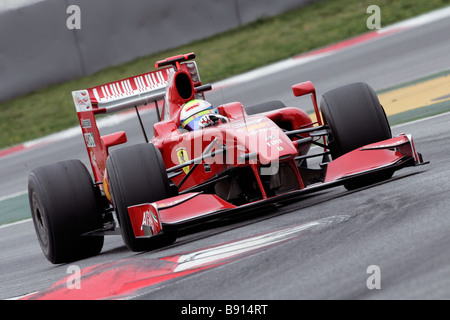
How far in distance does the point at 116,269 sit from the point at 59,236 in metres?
1.65

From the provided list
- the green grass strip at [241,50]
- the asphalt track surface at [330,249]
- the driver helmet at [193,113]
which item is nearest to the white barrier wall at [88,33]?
the green grass strip at [241,50]

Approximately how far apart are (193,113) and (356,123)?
1.48 metres

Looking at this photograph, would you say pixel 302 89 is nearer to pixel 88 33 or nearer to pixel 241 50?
pixel 241 50

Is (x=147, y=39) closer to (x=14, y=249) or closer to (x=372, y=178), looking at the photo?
(x=14, y=249)

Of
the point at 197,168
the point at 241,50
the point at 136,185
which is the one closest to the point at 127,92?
the point at 197,168

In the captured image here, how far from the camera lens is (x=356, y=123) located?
6.68m

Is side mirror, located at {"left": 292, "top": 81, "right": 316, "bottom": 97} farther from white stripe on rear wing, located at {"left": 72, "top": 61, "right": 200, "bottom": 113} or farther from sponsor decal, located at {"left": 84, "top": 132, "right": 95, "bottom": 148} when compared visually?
sponsor decal, located at {"left": 84, "top": 132, "right": 95, "bottom": 148}

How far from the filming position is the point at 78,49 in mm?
17109

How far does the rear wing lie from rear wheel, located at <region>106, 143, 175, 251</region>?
4.49 feet

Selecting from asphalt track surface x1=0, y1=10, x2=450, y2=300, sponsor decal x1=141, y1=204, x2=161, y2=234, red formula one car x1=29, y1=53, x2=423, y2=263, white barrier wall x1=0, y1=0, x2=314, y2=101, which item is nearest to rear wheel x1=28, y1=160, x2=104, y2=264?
red formula one car x1=29, y1=53, x2=423, y2=263

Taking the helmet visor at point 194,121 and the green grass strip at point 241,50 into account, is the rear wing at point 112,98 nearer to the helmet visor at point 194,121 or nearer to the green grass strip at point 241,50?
the helmet visor at point 194,121

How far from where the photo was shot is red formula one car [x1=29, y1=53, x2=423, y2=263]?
609 centimetres

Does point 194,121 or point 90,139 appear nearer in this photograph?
point 194,121
